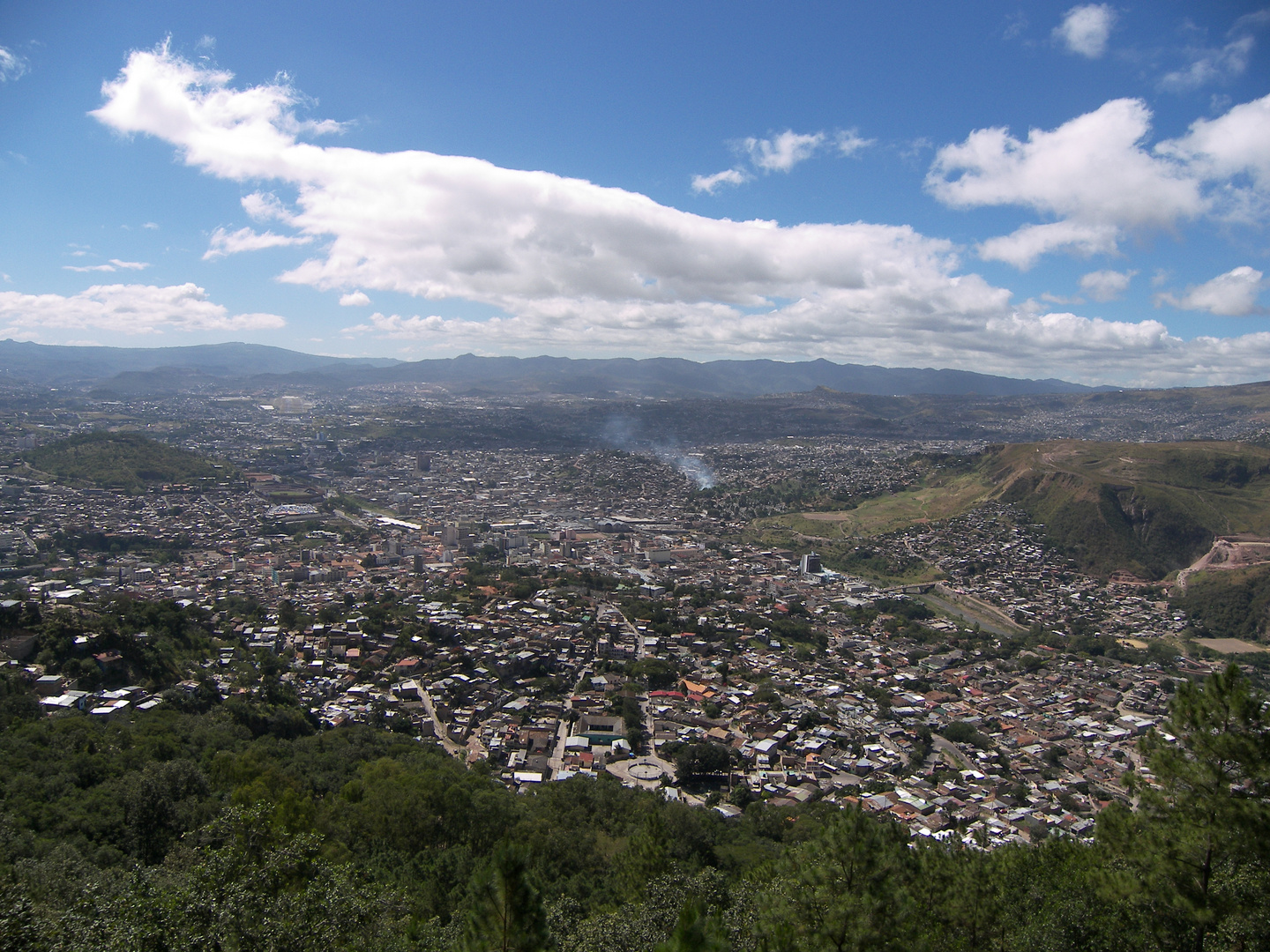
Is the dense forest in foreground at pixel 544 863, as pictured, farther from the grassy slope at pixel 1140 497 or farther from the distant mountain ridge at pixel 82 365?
the distant mountain ridge at pixel 82 365

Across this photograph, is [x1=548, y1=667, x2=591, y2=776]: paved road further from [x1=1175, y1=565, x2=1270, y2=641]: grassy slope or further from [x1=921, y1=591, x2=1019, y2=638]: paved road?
[x1=1175, y1=565, x2=1270, y2=641]: grassy slope

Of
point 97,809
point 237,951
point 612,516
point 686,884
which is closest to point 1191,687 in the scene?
point 686,884

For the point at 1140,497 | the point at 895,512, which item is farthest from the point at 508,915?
the point at 895,512

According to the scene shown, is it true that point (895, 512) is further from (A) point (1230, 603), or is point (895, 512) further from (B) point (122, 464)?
(B) point (122, 464)

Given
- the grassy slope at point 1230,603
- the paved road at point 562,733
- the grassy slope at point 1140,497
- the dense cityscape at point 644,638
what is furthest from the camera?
the grassy slope at point 1140,497

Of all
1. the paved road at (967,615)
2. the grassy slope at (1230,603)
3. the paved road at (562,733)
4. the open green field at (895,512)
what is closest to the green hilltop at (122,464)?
the paved road at (562,733)

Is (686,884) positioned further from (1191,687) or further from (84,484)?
(84,484)

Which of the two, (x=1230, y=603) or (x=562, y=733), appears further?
(x=1230, y=603)
